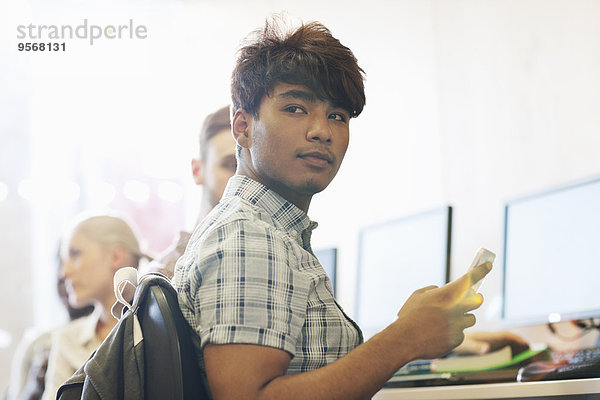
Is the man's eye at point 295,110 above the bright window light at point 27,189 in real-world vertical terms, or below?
above

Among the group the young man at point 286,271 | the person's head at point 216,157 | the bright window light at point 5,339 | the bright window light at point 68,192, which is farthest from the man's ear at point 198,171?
the bright window light at point 5,339

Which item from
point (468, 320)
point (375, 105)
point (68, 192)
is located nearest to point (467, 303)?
point (468, 320)

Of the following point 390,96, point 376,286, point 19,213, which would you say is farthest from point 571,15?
point 19,213

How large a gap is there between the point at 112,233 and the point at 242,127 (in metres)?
1.52

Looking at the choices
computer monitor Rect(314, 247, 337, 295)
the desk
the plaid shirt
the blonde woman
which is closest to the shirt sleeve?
the plaid shirt

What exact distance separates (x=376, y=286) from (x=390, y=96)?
845mm

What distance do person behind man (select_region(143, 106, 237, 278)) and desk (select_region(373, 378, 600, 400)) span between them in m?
0.63

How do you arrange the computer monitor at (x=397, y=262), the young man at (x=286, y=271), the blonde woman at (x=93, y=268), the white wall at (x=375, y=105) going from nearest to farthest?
the young man at (x=286, y=271)
the computer monitor at (x=397, y=262)
the white wall at (x=375, y=105)
the blonde woman at (x=93, y=268)

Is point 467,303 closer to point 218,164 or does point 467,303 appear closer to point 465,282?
point 465,282

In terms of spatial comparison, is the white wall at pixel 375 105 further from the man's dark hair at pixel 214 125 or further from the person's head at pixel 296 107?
the person's head at pixel 296 107

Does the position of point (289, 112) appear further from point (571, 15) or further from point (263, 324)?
point (571, 15)

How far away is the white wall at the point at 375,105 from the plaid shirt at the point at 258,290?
125 centimetres

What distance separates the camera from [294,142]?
108cm

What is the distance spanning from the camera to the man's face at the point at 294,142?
3.56ft
